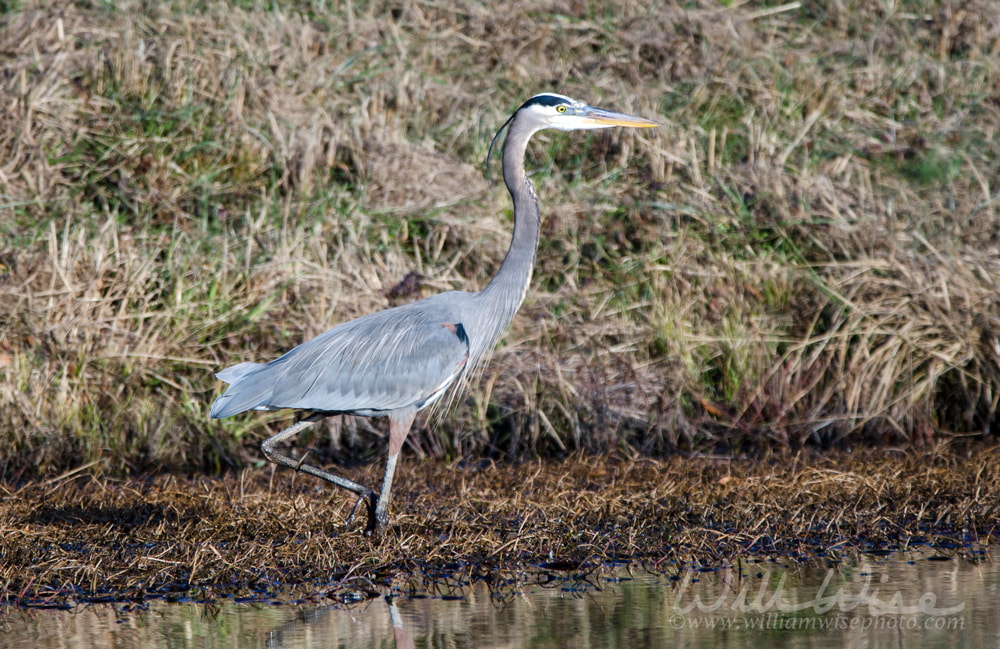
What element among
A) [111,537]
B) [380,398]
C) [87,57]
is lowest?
[111,537]

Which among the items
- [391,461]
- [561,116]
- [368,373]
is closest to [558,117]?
[561,116]

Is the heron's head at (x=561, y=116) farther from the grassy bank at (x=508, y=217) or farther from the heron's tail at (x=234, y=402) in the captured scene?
the heron's tail at (x=234, y=402)

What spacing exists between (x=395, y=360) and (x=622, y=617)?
6.16 ft

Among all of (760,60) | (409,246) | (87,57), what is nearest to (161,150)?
(87,57)

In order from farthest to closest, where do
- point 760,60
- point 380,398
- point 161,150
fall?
point 760,60 → point 161,150 → point 380,398

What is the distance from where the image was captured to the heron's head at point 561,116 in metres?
5.70

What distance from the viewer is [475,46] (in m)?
10.2

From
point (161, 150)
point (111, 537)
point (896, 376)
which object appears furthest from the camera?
point (161, 150)

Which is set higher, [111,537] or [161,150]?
[161,150]

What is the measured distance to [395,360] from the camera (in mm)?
5227

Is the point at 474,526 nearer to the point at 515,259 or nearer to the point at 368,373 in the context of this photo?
the point at 368,373

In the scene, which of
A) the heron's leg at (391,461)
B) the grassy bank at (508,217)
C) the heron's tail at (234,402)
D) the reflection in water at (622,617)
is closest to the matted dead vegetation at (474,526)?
the heron's leg at (391,461)

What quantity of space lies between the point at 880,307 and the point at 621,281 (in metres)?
1.78

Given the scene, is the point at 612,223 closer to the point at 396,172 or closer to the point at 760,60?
the point at 396,172
